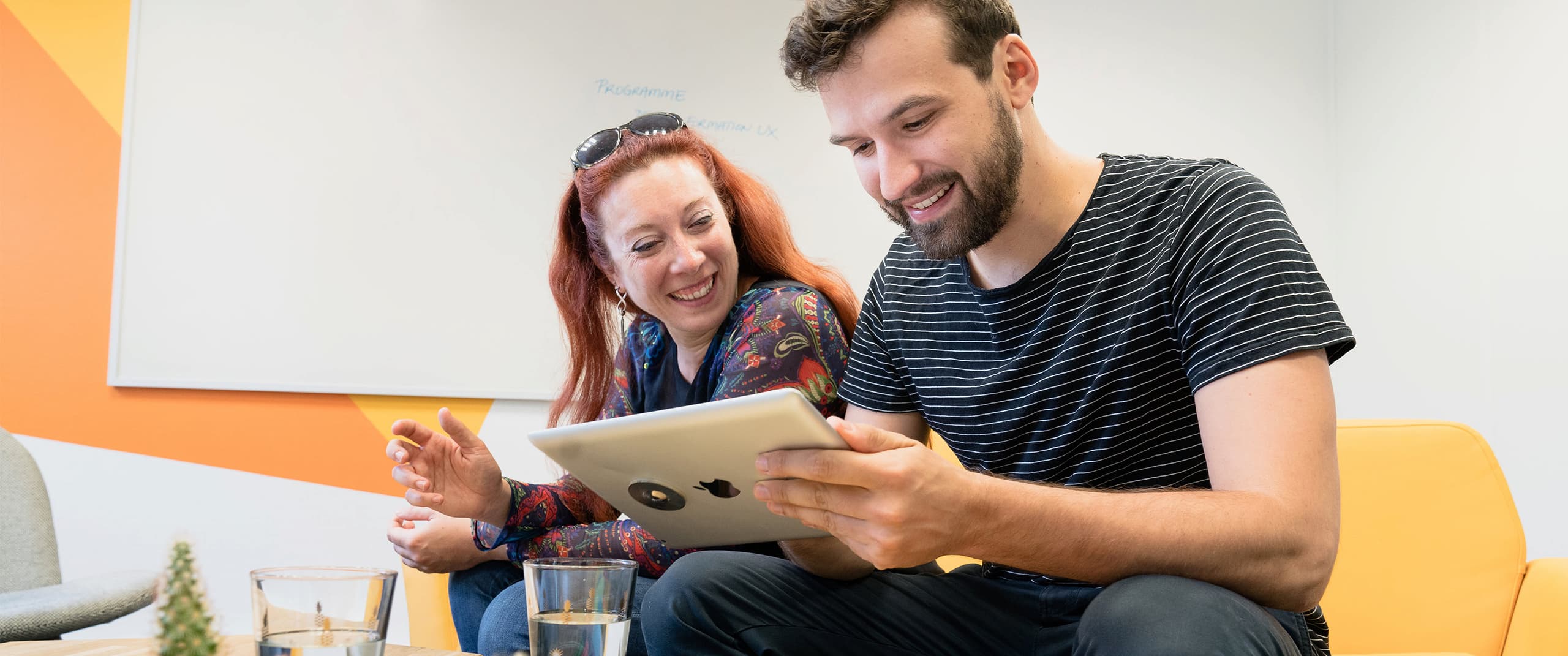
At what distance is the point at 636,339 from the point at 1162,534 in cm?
109

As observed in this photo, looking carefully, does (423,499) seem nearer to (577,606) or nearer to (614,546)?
(614,546)

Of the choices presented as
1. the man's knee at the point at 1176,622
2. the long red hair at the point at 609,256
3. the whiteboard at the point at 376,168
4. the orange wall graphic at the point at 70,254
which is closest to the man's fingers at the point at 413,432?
the long red hair at the point at 609,256

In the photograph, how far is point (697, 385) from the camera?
1.67 m

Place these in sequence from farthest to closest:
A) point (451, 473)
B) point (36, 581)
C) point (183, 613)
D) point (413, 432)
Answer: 1. point (36, 581)
2. point (451, 473)
3. point (413, 432)
4. point (183, 613)

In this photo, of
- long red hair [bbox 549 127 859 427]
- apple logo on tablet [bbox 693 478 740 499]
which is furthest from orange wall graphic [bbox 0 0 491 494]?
apple logo on tablet [bbox 693 478 740 499]

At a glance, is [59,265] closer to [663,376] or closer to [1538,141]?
[663,376]

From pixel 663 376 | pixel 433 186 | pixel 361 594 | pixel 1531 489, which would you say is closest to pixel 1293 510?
pixel 361 594

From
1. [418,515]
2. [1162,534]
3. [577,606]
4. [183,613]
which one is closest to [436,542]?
[418,515]

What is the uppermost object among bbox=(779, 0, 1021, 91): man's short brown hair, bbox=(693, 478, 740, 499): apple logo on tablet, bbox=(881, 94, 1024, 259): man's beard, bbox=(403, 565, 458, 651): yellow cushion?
bbox=(779, 0, 1021, 91): man's short brown hair

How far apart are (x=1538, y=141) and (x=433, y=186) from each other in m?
2.84

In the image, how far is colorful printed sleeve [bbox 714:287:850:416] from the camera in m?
1.46

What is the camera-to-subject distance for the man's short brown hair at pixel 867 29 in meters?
1.17

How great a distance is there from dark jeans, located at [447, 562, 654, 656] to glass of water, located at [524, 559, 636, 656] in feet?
1.70

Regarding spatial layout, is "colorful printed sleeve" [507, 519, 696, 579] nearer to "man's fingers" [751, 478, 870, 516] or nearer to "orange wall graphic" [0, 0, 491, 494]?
"man's fingers" [751, 478, 870, 516]
